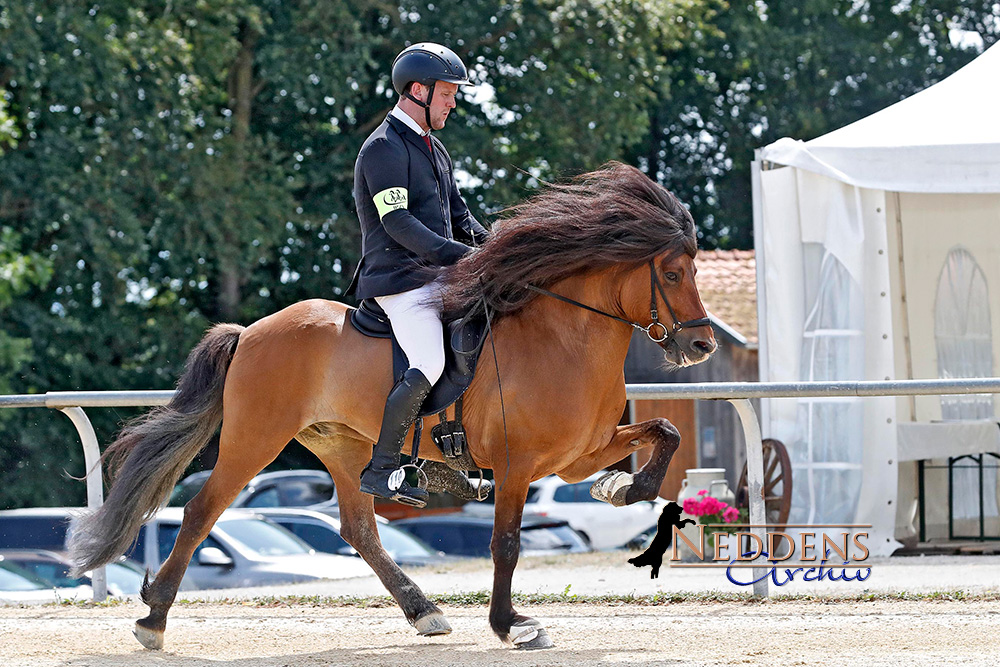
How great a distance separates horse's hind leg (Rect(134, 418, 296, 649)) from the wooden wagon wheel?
16.1 feet

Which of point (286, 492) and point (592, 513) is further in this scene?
point (592, 513)

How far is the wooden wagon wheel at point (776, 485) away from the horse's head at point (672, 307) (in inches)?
184

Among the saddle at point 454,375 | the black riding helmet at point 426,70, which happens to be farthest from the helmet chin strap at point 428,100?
the saddle at point 454,375

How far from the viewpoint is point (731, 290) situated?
76.4 feet

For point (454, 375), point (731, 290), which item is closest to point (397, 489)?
point (454, 375)

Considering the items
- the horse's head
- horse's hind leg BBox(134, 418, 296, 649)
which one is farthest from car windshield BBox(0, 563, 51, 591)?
the horse's head

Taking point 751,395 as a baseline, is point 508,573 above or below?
below

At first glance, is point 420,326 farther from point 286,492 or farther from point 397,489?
point 286,492

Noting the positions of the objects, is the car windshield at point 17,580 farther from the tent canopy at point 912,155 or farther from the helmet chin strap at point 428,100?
the tent canopy at point 912,155

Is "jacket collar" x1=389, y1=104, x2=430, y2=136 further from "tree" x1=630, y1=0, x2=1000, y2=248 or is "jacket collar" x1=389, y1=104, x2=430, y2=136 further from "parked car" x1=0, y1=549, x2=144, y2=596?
"tree" x1=630, y1=0, x2=1000, y2=248

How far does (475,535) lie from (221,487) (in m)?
11.9

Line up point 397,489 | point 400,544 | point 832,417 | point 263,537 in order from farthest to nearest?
point 400,544, point 263,537, point 832,417, point 397,489

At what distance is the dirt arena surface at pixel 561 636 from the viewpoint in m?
5.89

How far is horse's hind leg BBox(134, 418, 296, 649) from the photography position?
6.76 m
